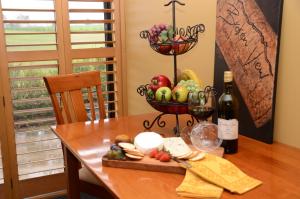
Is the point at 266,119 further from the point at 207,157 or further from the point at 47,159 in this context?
the point at 47,159

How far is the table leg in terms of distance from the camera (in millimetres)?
1566

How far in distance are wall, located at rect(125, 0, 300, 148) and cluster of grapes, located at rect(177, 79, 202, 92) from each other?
0.32 meters

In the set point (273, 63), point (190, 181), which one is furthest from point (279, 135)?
point (190, 181)

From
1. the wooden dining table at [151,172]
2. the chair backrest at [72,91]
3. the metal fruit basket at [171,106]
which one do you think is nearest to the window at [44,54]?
the chair backrest at [72,91]

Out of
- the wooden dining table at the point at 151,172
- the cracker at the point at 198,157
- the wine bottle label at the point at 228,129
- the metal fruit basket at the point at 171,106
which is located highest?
the metal fruit basket at the point at 171,106

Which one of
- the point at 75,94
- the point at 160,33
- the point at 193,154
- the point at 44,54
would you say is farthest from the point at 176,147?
the point at 44,54

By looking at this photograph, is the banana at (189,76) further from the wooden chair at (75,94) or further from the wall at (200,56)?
the wooden chair at (75,94)

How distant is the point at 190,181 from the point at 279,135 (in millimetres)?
560

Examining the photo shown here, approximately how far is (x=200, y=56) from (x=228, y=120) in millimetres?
679

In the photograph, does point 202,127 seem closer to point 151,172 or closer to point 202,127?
point 202,127

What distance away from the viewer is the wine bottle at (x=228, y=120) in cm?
122

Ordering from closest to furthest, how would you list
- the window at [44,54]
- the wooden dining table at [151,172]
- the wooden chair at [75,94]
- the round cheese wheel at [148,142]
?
the wooden dining table at [151,172] → the round cheese wheel at [148,142] → the wooden chair at [75,94] → the window at [44,54]

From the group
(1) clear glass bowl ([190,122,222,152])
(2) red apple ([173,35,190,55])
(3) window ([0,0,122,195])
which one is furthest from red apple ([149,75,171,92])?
(3) window ([0,0,122,195])

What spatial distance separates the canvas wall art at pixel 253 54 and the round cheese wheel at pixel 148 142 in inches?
17.7
